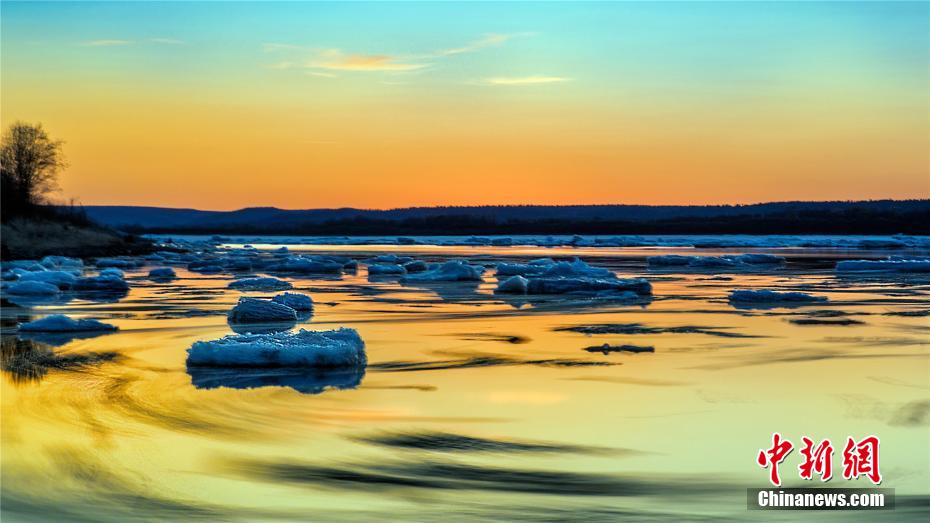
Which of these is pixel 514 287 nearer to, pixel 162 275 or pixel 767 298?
pixel 767 298

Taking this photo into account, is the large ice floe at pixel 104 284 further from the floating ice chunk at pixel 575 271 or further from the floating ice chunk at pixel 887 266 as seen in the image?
the floating ice chunk at pixel 887 266

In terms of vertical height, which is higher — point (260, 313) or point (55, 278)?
point (55, 278)

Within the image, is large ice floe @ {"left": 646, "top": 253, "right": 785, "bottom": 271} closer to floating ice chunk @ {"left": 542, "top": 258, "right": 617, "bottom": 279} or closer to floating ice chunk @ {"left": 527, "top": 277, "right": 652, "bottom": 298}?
floating ice chunk @ {"left": 542, "top": 258, "right": 617, "bottom": 279}

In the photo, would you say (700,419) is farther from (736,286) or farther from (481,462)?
(736,286)

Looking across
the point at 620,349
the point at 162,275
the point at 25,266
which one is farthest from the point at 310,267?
the point at 620,349

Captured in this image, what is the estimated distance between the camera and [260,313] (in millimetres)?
10773

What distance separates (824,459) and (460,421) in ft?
6.77

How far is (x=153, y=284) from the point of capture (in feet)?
60.1

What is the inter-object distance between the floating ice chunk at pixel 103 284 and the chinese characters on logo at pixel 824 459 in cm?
1326

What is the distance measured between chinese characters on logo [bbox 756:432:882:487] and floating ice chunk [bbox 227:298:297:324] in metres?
6.79

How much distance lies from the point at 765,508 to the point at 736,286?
538 inches

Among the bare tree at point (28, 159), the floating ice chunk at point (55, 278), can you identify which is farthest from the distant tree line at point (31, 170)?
the floating ice chunk at point (55, 278)

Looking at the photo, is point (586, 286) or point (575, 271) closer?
point (586, 286)

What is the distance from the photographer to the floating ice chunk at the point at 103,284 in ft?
53.1
